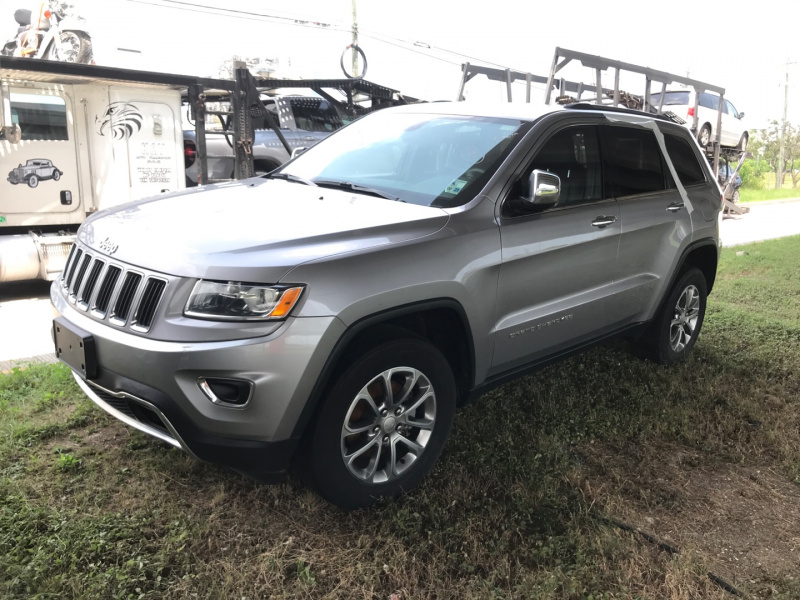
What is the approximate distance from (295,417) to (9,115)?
644 centimetres

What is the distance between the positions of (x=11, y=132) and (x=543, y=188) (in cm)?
626

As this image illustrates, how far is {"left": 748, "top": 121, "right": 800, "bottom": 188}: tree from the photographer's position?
4584 centimetres

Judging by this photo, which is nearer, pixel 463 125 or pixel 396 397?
pixel 396 397

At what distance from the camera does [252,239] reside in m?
2.76

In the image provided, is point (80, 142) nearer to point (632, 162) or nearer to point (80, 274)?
point (80, 274)

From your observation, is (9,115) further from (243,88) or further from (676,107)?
(676,107)

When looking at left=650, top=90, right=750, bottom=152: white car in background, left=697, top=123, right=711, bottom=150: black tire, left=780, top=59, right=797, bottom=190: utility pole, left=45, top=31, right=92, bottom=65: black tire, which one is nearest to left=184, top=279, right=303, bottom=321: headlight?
left=45, top=31, right=92, bottom=65: black tire

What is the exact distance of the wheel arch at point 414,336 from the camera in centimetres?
271

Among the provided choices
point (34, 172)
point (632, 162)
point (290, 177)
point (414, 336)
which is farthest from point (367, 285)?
point (34, 172)

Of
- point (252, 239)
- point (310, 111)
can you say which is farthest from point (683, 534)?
point (310, 111)

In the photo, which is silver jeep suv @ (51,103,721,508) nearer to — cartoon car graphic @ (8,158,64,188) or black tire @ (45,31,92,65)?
cartoon car graphic @ (8,158,64,188)

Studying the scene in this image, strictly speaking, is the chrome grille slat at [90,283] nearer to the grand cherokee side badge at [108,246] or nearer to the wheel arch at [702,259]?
the grand cherokee side badge at [108,246]

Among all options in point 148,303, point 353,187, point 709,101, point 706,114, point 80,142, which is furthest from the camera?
point 706,114

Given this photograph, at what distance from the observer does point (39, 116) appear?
7.79 metres
